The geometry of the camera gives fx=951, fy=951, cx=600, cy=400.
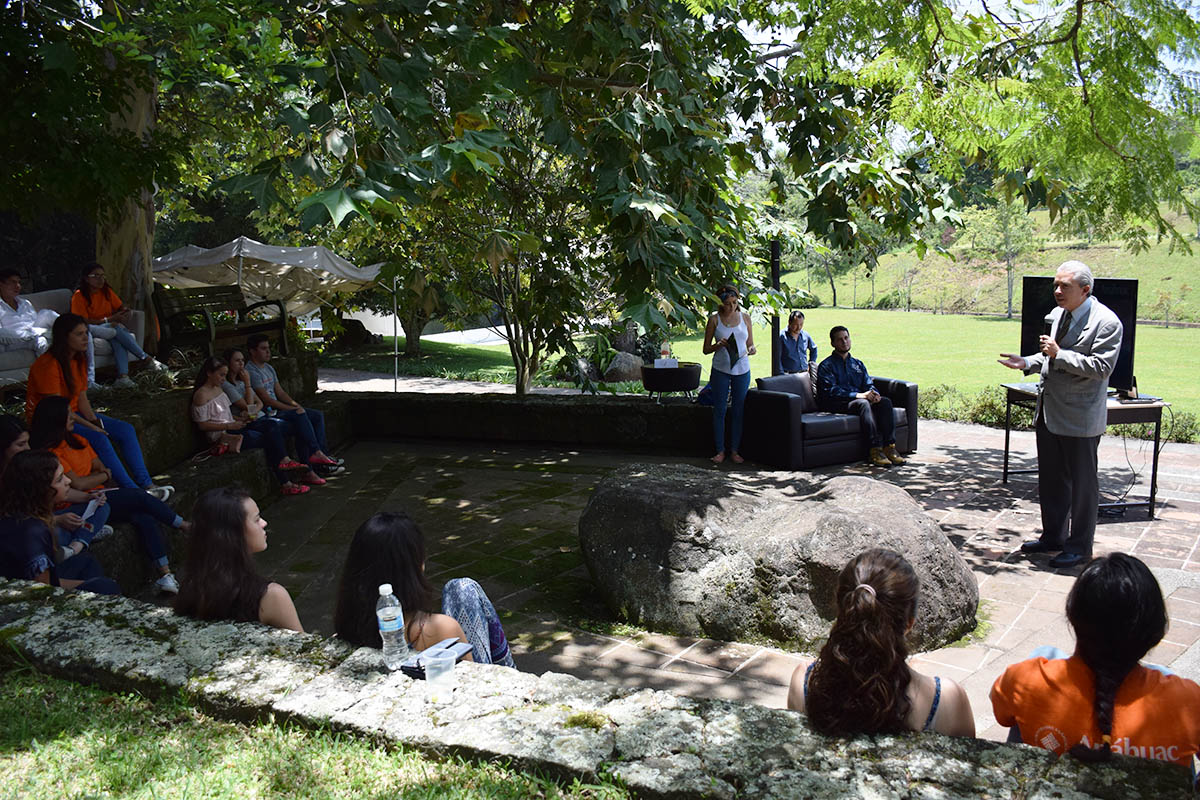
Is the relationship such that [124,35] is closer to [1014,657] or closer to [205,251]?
[1014,657]

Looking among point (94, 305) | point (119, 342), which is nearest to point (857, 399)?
point (119, 342)

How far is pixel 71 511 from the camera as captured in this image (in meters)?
5.55

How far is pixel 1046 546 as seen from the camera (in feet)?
21.5

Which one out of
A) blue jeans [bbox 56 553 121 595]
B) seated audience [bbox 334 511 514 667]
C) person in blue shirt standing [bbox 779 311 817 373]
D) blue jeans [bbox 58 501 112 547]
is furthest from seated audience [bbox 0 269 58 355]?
person in blue shirt standing [bbox 779 311 817 373]

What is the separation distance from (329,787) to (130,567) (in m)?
4.01

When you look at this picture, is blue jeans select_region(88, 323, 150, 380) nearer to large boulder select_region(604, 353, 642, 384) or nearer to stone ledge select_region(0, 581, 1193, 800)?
stone ledge select_region(0, 581, 1193, 800)

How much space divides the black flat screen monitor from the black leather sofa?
1915mm

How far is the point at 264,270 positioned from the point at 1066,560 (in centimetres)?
1338

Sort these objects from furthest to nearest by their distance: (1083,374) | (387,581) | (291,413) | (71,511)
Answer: (291,413), (1083,374), (71,511), (387,581)

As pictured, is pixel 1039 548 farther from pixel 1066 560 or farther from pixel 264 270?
pixel 264 270

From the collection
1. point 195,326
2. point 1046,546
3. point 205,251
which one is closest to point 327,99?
point 1046,546

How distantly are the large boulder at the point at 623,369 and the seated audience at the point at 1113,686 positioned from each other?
720 inches

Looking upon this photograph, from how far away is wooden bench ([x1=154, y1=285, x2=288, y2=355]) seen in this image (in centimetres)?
1213

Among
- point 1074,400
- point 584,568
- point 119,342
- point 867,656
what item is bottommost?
point 584,568
